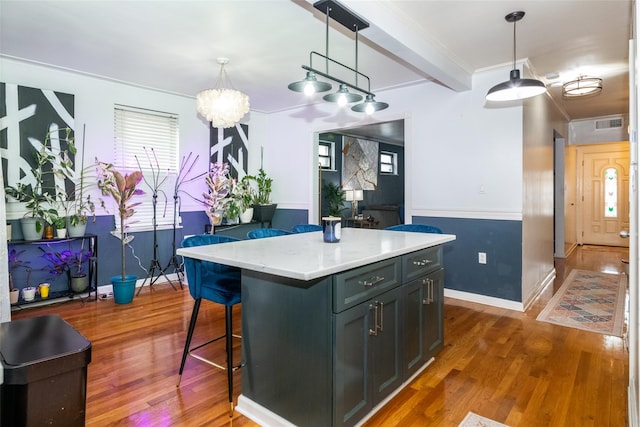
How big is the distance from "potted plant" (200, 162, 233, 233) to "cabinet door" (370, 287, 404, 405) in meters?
3.34

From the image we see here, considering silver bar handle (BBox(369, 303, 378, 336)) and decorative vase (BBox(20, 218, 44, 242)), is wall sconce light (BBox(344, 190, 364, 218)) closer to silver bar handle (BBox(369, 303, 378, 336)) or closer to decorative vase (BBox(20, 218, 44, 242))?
decorative vase (BBox(20, 218, 44, 242))

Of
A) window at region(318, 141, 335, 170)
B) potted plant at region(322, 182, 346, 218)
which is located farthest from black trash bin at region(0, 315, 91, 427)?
window at region(318, 141, 335, 170)

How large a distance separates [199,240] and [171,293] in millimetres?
2335

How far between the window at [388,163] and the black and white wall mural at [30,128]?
687 cm

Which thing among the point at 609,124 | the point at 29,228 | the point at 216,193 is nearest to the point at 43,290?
the point at 29,228

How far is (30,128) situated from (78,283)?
5.53ft

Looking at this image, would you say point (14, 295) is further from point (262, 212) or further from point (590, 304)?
point (590, 304)

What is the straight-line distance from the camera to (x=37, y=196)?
3.75 meters

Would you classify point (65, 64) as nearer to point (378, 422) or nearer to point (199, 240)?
point (199, 240)

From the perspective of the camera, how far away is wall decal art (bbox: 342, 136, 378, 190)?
8.19m

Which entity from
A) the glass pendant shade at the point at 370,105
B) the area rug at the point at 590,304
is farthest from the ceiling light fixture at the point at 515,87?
the area rug at the point at 590,304

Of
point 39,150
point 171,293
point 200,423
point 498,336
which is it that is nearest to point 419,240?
point 498,336

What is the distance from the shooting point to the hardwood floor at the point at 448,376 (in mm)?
1990

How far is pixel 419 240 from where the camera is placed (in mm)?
2475
